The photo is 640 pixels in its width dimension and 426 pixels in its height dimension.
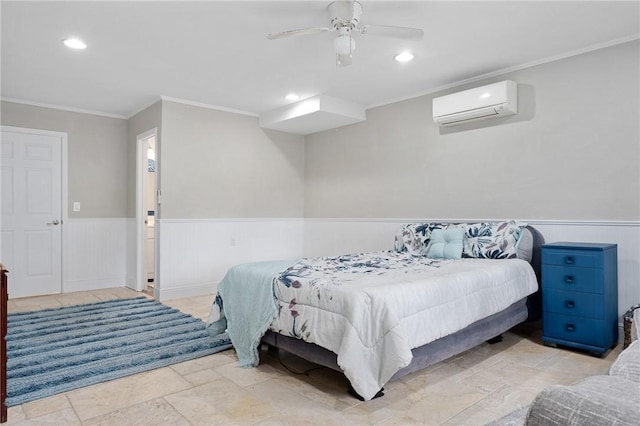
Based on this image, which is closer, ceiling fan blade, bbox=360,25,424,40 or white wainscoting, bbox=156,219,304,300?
ceiling fan blade, bbox=360,25,424,40

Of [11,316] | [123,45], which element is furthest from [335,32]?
[11,316]

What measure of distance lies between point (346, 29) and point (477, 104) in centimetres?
167

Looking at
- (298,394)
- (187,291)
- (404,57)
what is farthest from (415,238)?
(187,291)

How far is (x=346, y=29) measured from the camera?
281cm

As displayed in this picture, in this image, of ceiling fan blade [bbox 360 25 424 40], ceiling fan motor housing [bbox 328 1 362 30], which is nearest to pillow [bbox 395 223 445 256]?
ceiling fan blade [bbox 360 25 424 40]

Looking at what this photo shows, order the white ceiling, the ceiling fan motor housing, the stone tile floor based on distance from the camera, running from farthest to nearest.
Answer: the white ceiling, the ceiling fan motor housing, the stone tile floor

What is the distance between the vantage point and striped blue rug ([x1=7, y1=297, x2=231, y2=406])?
2498 mm

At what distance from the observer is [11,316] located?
392 centimetres

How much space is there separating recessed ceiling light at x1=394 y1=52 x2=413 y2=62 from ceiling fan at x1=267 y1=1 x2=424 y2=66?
0.63m

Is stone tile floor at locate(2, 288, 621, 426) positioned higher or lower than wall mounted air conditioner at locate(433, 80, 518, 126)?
lower

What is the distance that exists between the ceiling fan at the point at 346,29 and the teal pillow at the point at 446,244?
71.9 inches

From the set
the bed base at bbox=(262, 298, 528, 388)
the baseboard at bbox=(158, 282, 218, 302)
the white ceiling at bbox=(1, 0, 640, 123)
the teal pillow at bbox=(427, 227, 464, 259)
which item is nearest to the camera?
the bed base at bbox=(262, 298, 528, 388)

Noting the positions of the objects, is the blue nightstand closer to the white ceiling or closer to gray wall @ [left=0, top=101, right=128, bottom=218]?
the white ceiling

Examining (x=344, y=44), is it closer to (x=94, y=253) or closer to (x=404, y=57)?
(x=404, y=57)
